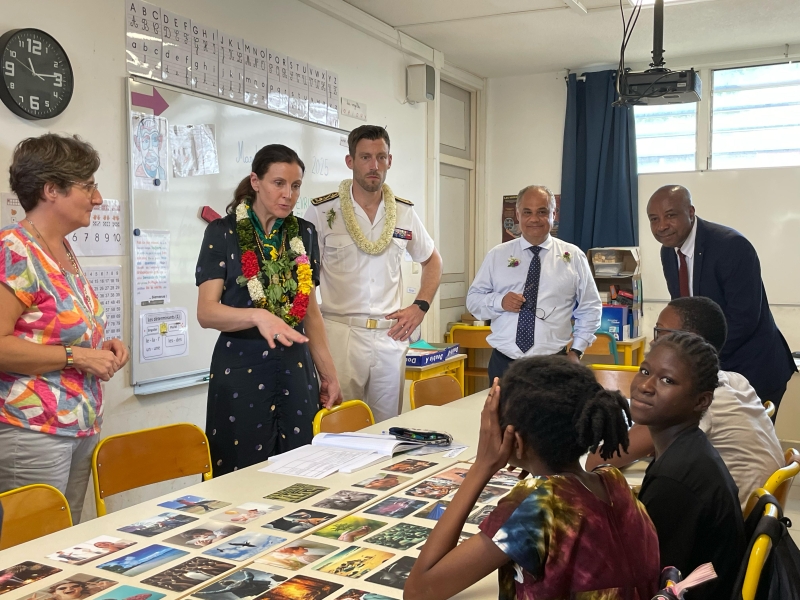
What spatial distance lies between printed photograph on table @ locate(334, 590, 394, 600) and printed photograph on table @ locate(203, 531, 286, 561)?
0.26 metres

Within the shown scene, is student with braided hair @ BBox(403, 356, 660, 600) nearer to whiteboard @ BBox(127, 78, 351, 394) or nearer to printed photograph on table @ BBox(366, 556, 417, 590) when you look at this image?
printed photograph on table @ BBox(366, 556, 417, 590)

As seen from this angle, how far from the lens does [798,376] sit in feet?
16.0

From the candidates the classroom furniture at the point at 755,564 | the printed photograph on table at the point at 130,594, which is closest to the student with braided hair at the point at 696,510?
the classroom furniture at the point at 755,564

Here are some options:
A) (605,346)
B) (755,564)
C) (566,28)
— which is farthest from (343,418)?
(566,28)

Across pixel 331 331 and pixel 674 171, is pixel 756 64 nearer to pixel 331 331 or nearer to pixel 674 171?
pixel 674 171

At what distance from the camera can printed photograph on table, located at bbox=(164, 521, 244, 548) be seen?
1.57m

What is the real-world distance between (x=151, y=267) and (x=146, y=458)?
130 cm

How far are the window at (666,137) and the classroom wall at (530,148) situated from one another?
20cm

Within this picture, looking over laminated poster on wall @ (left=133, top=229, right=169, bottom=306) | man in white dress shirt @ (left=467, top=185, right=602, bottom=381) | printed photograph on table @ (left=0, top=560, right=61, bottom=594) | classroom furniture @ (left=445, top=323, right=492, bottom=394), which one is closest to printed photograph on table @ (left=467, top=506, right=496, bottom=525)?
printed photograph on table @ (left=0, top=560, right=61, bottom=594)

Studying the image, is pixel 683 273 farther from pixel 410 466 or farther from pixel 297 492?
pixel 297 492

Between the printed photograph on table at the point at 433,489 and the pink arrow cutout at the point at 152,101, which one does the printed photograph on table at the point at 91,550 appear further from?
the pink arrow cutout at the point at 152,101

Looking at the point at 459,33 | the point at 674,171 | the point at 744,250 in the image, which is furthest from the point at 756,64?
the point at 744,250

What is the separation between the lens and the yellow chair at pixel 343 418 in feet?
8.47

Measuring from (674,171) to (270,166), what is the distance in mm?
4487
